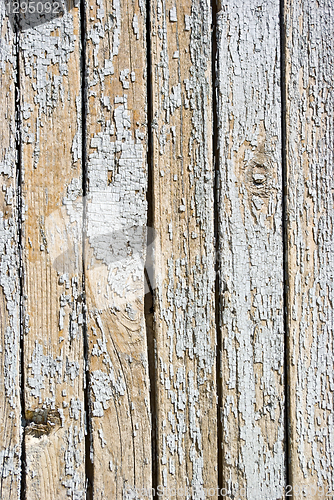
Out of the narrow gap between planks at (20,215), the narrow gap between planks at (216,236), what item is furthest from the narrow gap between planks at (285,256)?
the narrow gap between planks at (20,215)

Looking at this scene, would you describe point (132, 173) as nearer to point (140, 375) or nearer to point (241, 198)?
point (241, 198)

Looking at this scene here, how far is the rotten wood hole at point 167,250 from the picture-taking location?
84 centimetres

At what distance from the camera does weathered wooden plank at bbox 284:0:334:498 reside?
878 mm

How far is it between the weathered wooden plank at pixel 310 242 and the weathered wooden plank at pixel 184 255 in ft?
0.60

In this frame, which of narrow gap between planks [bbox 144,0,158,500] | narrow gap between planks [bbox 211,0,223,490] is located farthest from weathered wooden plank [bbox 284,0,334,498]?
narrow gap between planks [bbox 144,0,158,500]

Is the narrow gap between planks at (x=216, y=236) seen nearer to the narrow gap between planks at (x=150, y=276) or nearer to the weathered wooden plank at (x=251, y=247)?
the weathered wooden plank at (x=251, y=247)

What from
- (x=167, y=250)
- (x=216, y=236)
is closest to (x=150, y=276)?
(x=167, y=250)

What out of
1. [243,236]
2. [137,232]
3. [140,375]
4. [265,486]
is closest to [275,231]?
[243,236]

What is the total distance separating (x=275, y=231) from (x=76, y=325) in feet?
1.54

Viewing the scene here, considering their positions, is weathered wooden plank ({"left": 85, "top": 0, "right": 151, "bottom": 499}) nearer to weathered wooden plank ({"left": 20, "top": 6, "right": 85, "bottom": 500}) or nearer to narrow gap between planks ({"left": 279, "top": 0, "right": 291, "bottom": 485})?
weathered wooden plank ({"left": 20, "top": 6, "right": 85, "bottom": 500})

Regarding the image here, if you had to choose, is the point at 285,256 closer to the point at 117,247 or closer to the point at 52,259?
the point at 117,247

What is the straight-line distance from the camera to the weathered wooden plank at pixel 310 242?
878 mm

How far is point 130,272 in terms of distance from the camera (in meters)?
0.85

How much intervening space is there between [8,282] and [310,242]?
25.5 inches
